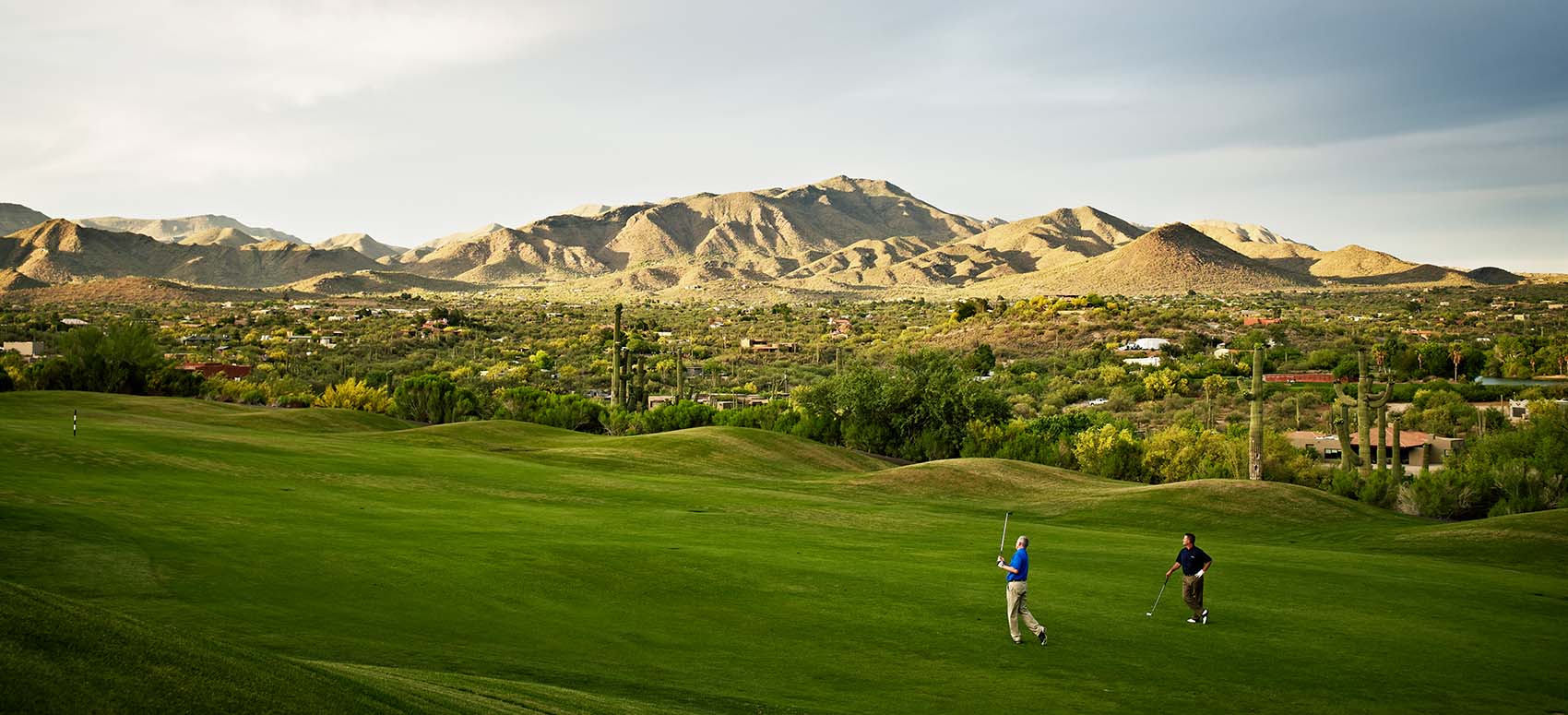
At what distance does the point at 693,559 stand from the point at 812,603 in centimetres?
358

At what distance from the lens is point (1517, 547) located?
3011 centimetres

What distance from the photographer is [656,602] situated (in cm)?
1825

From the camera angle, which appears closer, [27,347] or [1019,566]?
[1019,566]

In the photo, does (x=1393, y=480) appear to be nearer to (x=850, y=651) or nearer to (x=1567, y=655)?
(x=1567, y=655)

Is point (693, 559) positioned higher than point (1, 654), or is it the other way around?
point (1, 654)

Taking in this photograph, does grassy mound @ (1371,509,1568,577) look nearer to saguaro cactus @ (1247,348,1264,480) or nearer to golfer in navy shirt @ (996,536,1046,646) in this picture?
saguaro cactus @ (1247,348,1264,480)

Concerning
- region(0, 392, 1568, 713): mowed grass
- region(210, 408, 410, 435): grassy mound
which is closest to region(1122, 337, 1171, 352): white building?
region(210, 408, 410, 435): grassy mound

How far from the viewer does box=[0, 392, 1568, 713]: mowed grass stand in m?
11.6

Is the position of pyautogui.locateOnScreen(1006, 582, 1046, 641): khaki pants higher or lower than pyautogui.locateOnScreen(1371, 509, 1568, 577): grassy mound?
higher

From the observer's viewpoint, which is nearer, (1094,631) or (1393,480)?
(1094,631)

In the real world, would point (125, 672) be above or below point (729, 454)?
above

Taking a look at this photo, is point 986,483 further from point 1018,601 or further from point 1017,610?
point 1018,601

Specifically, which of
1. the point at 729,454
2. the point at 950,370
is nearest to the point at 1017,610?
the point at 729,454

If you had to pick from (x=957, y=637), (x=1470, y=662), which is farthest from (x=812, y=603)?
(x=1470, y=662)
